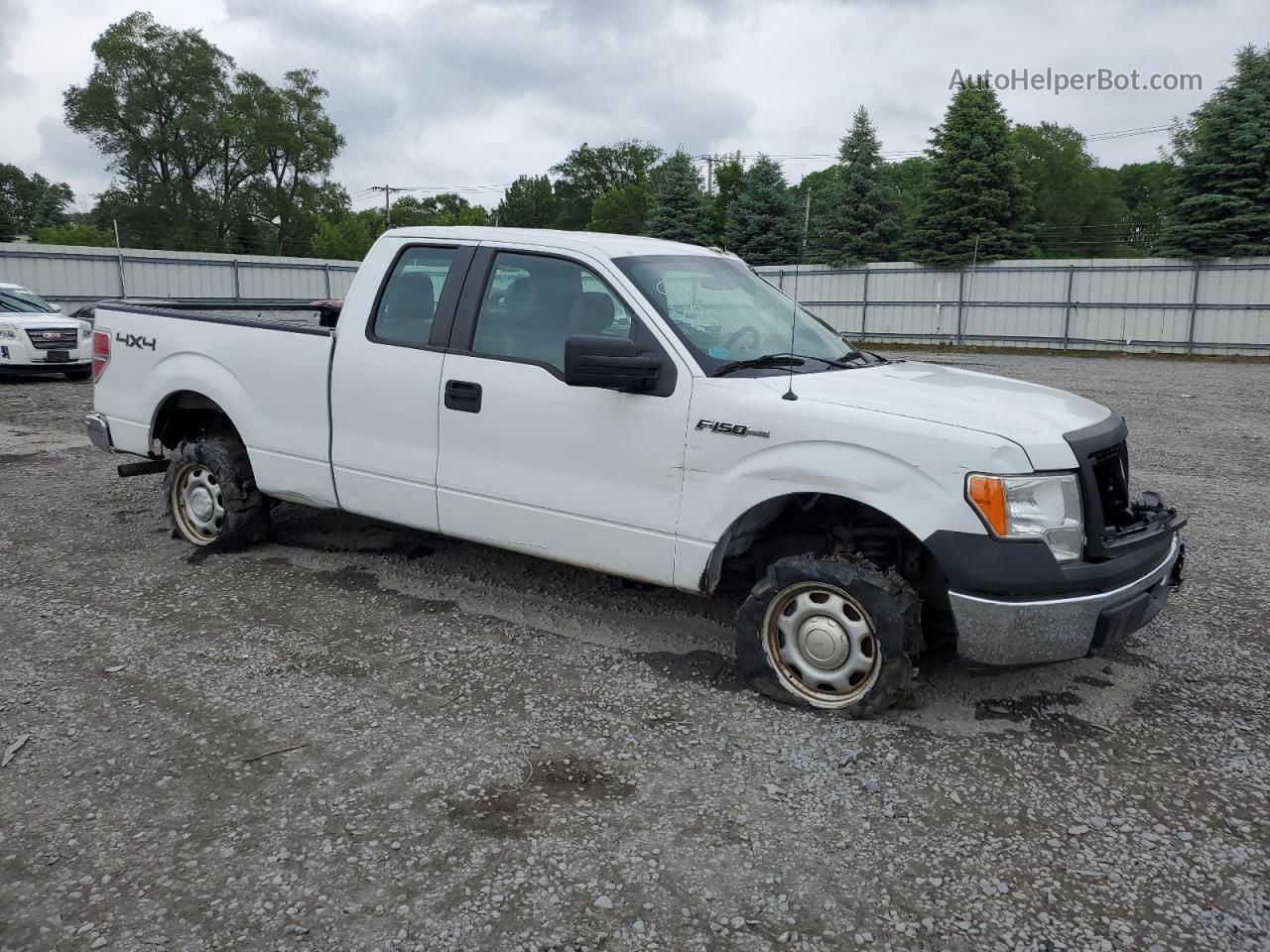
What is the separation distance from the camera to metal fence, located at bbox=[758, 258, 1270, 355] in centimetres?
2591

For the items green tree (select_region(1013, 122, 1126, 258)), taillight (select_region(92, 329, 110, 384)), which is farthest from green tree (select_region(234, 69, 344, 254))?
taillight (select_region(92, 329, 110, 384))

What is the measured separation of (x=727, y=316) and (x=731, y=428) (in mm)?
843

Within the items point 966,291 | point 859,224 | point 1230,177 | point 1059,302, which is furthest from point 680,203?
point 1230,177

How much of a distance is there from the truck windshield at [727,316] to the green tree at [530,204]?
84224 millimetres

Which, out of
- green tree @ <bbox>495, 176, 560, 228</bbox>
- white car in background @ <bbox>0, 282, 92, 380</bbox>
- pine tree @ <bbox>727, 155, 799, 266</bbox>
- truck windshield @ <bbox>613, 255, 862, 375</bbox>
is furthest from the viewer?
green tree @ <bbox>495, 176, 560, 228</bbox>

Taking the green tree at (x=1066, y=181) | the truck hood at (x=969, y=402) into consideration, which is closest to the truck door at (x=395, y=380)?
the truck hood at (x=969, y=402)

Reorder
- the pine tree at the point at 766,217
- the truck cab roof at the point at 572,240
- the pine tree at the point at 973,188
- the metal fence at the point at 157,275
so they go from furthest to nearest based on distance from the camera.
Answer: the pine tree at the point at 766,217
the pine tree at the point at 973,188
the metal fence at the point at 157,275
the truck cab roof at the point at 572,240

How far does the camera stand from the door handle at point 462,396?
4.84 meters

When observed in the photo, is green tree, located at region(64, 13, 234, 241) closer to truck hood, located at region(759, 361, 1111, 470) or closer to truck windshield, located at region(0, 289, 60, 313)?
truck windshield, located at region(0, 289, 60, 313)

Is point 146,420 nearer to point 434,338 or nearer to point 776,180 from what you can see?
point 434,338

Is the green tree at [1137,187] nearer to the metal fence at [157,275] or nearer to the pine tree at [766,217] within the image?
the pine tree at [766,217]

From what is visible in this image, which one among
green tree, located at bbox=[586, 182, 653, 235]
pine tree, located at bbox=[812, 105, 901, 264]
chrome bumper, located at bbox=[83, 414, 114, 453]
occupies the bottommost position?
chrome bumper, located at bbox=[83, 414, 114, 453]

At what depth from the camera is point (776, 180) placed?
3600 cm

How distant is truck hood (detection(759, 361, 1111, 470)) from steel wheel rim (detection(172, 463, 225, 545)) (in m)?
3.65
